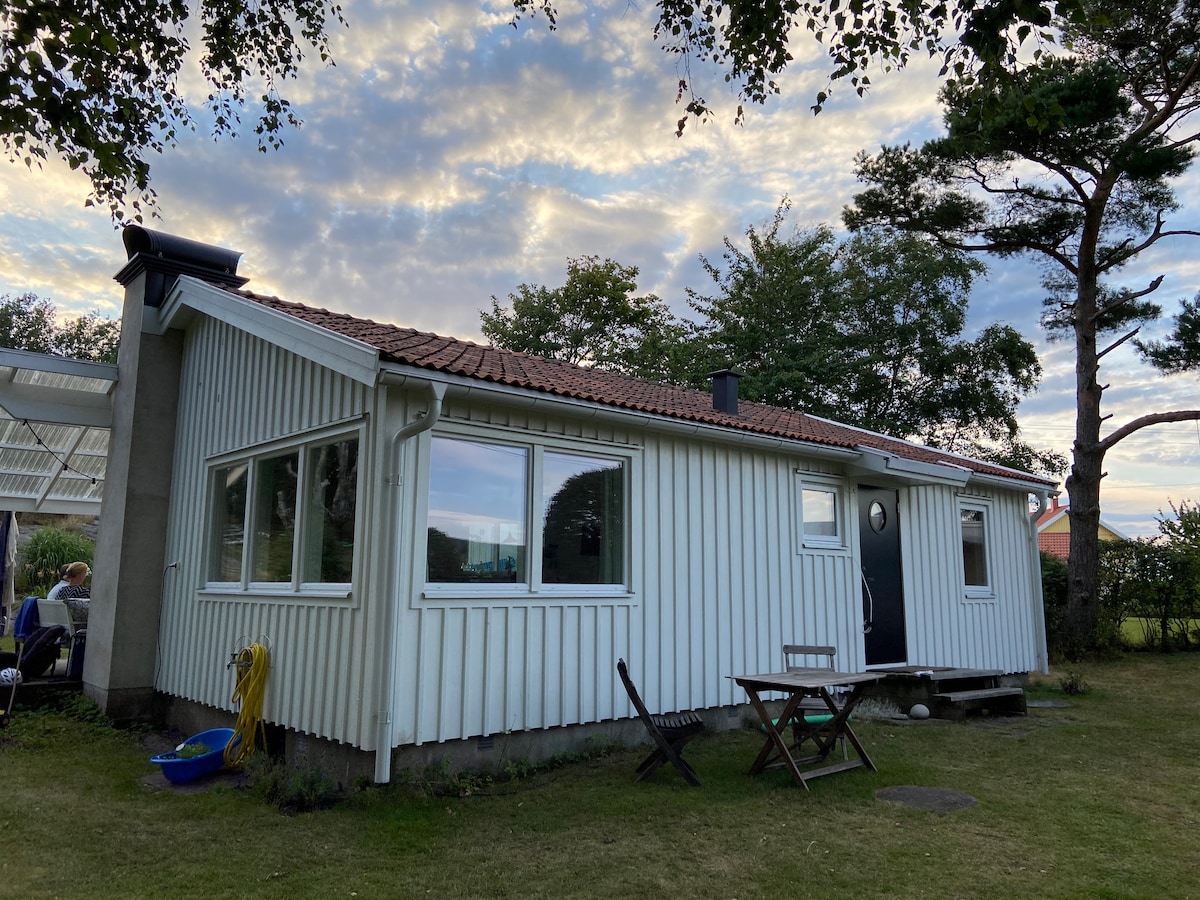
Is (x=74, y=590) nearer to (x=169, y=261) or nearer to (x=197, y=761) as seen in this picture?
(x=169, y=261)

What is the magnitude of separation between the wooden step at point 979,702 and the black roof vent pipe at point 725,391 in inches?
148

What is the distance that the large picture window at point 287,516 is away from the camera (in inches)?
241

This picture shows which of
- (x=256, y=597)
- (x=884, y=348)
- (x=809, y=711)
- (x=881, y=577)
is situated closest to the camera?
(x=256, y=597)

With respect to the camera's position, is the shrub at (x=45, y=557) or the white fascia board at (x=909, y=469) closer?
the white fascia board at (x=909, y=469)

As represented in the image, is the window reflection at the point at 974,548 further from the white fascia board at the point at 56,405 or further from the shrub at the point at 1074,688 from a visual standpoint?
the white fascia board at the point at 56,405

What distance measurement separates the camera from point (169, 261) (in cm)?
905

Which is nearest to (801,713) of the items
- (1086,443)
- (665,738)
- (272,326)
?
(665,738)

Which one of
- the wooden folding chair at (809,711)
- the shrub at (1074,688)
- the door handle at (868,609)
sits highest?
the door handle at (868,609)

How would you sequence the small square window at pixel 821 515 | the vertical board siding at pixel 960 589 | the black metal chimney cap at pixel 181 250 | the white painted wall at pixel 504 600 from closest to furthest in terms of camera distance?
the white painted wall at pixel 504 600
the small square window at pixel 821 515
the black metal chimney cap at pixel 181 250
the vertical board siding at pixel 960 589

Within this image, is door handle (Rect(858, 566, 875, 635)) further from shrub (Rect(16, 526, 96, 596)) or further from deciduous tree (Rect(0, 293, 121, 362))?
deciduous tree (Rect(0, 293, 121, 362))

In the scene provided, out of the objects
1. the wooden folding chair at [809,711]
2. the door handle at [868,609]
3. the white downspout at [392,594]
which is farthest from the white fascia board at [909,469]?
the white downspout at [392,594]

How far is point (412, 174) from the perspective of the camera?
35.6 feet

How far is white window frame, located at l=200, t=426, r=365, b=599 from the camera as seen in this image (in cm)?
594

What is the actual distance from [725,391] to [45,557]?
18.3 m
